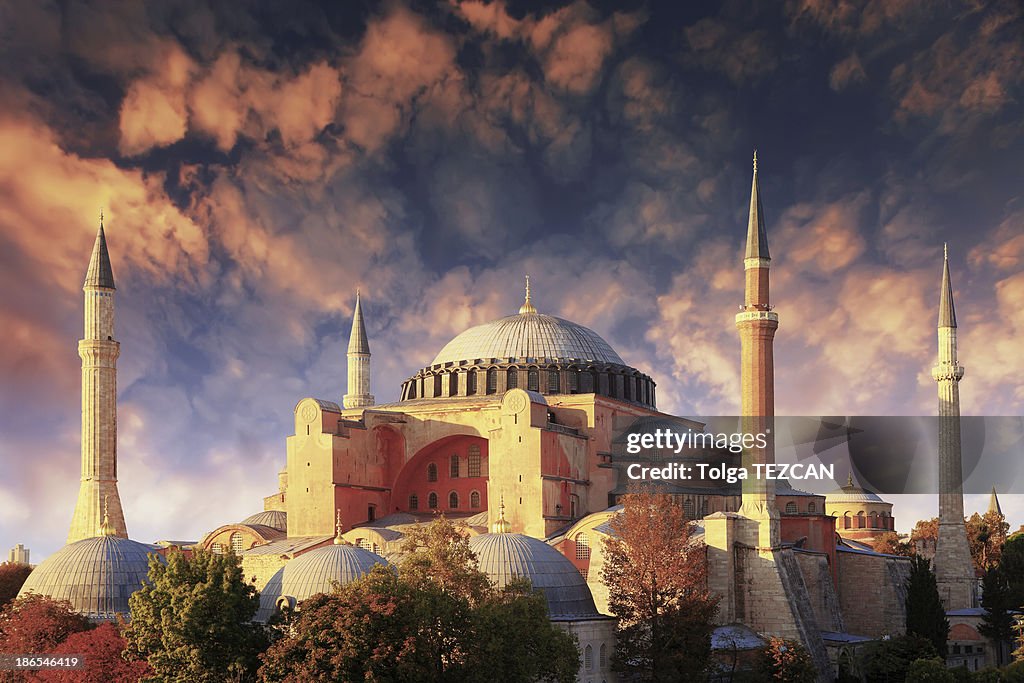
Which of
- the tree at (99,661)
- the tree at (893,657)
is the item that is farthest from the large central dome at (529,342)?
the tree at (99,661)

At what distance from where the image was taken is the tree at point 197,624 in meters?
21.2

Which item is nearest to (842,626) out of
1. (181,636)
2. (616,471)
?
(616,471)

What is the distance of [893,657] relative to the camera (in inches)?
1180

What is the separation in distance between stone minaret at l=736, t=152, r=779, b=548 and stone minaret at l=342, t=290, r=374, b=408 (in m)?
17.4

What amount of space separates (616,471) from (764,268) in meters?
7.30

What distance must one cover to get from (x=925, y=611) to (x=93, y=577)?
65.6ft

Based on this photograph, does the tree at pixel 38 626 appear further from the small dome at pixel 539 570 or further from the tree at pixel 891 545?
the tree at pixel 891 545

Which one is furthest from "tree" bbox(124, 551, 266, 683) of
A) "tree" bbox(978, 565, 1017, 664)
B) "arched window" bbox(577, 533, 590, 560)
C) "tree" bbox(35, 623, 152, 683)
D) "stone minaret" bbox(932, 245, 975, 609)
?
"stone minaret" bbox(932, 245, 975, 609)

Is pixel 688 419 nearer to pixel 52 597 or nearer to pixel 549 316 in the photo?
pixel 549 316

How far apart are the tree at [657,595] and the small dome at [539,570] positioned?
2.87ft

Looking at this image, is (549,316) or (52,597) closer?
(52,597)

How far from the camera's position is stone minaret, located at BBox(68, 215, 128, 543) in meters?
34.1

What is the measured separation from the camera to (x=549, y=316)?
4206cm

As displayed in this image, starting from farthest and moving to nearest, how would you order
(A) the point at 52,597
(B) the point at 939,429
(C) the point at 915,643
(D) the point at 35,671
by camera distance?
1. (B) the point at 939,429
2. (C) the point at 915,643
3. (A) the point at 52,597
4. (D) the point at 35,671
